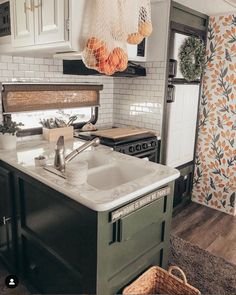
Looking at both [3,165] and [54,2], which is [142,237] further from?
[54,2]

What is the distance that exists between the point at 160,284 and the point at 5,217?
1297 millimetres

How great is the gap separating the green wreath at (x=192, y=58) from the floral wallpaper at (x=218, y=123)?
238mm

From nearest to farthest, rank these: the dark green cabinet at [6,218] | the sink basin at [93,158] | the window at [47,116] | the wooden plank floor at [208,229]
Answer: the dark green cabinet at [6,218] → the sink basin at [93,158] → the window at [47,116] → the wooden plank floor at [208,229]

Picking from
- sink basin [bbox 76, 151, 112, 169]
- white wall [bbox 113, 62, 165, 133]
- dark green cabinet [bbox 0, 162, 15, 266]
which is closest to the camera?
dark green cabinet [bbox 0, 162, 15, 266]

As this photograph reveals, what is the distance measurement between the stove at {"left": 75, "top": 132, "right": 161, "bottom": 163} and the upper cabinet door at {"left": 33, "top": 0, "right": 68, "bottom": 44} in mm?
1091

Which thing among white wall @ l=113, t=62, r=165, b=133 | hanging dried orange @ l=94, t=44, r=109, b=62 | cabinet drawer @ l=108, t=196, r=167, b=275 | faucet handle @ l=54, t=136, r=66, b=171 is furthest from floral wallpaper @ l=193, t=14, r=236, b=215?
faucet handle @ l=54, t=136, r=66, b=171

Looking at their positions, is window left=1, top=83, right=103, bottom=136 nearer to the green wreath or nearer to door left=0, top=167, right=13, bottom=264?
door left=0, top=167, right=13, bottom=264

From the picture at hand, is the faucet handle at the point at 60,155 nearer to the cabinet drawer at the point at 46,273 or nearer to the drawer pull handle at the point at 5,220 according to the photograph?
the cabinet drawer at the point at 46,273

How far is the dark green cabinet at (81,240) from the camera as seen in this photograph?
1431 millimetres

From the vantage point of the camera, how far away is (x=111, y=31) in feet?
5.38

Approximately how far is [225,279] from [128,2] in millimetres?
2276

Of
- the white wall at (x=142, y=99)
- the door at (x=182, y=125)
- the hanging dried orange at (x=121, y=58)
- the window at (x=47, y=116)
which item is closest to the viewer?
the hanging dried orange at (x=121, y=58)

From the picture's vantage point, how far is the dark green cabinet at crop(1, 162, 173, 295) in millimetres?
1431
